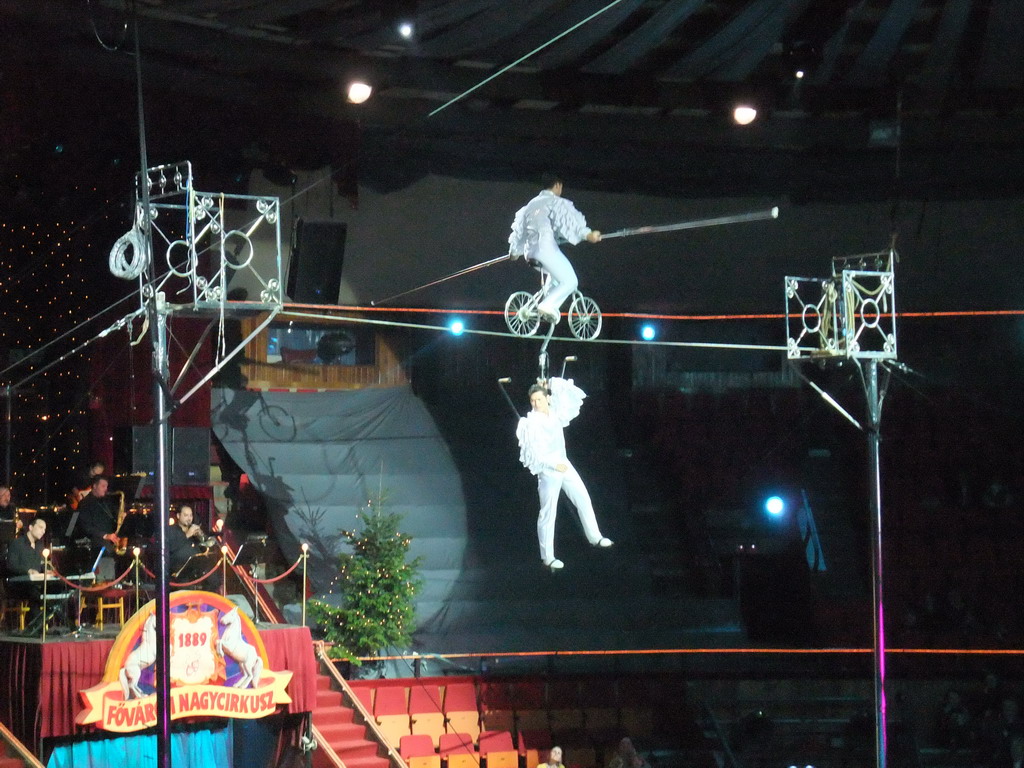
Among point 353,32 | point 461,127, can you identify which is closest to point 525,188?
point 461,127

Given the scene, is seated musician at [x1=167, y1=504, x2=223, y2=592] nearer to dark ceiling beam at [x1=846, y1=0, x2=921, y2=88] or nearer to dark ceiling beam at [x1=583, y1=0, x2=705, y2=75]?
dark ceiling beam at [x1=583, y1=0, x2=705, y2=75]

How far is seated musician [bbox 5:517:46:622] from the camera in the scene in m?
11.4

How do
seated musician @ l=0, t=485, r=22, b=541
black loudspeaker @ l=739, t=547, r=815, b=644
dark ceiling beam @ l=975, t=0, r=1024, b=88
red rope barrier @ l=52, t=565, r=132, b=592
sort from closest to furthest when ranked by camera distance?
red rope barrier @ l=52, t=565, r=132, b=592 < seated musician @ l=0, t=485, r=22, b=541 < dark ceiling beam @ l=975, t=0, r=1024, b=88 < black loudspeaker @ l=739, t=547, r=815, b=644

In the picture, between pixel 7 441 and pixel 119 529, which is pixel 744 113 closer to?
pixel 119 529

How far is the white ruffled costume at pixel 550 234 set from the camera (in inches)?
378

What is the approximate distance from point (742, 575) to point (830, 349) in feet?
20.0

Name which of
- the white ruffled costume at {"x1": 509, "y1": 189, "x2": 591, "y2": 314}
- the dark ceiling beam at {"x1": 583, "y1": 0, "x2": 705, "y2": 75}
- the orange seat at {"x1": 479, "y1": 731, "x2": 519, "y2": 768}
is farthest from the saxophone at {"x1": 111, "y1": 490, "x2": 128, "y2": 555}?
the dark ceiling beam at {"x1": 583, "y1": 0, "x2": 705, "y2": 75}

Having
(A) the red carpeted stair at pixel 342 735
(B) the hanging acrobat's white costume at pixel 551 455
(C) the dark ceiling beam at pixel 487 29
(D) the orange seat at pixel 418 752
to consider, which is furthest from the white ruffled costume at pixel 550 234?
(D) the orange seat at pixel 418 752

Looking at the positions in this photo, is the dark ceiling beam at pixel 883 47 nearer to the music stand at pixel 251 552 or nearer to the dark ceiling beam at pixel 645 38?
the dark ceiling beam at pixel 645 38

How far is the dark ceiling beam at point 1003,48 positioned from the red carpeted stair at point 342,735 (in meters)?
9.58

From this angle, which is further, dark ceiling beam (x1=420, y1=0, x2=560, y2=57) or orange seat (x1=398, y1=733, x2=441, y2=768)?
dark ceiling beam (x1=420, y1=0, x2=560, y2=57)

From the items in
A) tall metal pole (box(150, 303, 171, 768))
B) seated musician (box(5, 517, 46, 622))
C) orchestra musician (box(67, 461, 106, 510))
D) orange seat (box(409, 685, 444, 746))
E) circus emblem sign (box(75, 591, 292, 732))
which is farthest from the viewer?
orange seat (box(409, 685, 444, 746))

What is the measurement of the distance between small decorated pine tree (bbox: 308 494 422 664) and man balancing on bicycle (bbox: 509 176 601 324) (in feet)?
17.2

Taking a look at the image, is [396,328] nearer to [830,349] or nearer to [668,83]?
[668,83]
